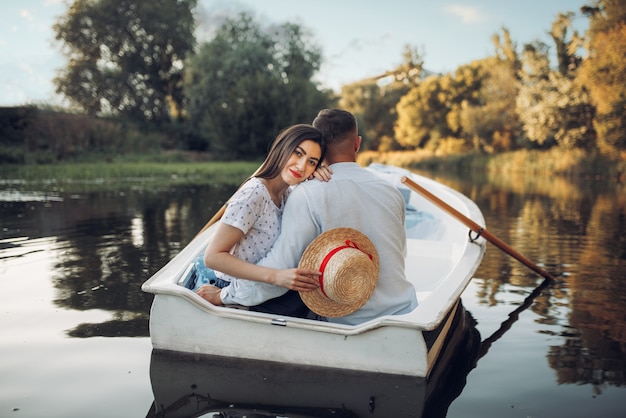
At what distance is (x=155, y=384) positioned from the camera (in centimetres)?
312

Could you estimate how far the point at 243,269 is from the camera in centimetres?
294

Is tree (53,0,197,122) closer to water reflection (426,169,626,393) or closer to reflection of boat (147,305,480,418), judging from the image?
water reflection (426,169,626,393)

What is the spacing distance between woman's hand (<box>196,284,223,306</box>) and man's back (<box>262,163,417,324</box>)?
422 mm

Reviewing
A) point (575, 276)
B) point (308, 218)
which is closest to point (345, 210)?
point (308, 218)

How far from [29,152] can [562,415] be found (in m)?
21.8

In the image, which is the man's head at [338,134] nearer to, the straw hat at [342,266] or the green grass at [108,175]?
the straw hat at [342,266]

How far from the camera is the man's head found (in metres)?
3.01

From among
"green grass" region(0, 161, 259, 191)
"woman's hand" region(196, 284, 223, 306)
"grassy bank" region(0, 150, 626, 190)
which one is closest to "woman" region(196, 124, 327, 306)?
"woman's hand" region(196, 284, 223, 306)

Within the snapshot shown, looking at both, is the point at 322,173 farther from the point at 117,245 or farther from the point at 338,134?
the point at 117,245

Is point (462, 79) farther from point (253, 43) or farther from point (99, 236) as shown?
point (99, 236)

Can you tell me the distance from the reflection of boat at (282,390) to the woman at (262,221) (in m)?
0.37

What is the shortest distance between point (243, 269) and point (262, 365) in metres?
0.57

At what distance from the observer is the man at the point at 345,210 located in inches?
116

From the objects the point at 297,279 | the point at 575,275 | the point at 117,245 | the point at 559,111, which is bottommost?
the point at 575,275
